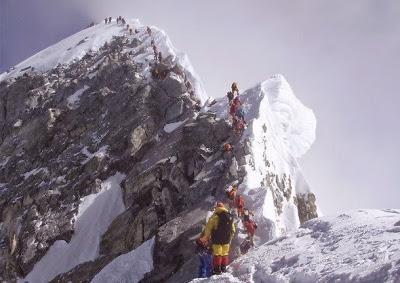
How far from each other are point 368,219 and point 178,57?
1072 inches

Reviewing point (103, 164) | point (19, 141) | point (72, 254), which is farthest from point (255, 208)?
point (19, 141)

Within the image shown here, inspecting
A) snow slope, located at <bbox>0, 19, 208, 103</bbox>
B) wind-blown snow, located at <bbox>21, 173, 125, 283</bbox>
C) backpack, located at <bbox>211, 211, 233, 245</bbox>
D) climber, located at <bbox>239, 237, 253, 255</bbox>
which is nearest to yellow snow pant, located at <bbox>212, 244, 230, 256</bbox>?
backpack, located at <bbox>211, 211, 233, 245</bbox>

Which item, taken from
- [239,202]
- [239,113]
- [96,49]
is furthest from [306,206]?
[96,49]

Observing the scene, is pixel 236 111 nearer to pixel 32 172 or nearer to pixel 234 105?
pixel 234 105

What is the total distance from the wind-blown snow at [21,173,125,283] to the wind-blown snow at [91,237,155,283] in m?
3.59

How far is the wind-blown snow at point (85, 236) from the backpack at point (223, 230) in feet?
41.5

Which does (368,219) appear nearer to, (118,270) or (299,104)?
(118,270)

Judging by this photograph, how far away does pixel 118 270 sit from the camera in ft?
64.0

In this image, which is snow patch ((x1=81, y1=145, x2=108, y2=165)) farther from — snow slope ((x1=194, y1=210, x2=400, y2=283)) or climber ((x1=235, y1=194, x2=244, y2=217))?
snow slope ((x1=194, y1=210, x2=400, y2=283))

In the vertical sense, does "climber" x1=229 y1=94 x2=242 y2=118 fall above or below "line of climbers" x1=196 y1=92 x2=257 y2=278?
above

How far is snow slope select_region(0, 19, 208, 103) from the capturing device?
36906 mm

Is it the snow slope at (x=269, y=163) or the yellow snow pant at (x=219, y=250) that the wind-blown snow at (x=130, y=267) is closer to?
the snow slope at (x=269, y=163)

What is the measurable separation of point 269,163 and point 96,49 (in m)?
27.8

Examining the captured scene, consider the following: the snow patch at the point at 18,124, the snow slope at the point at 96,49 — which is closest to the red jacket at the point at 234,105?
the snow slope at the point at 96,49
